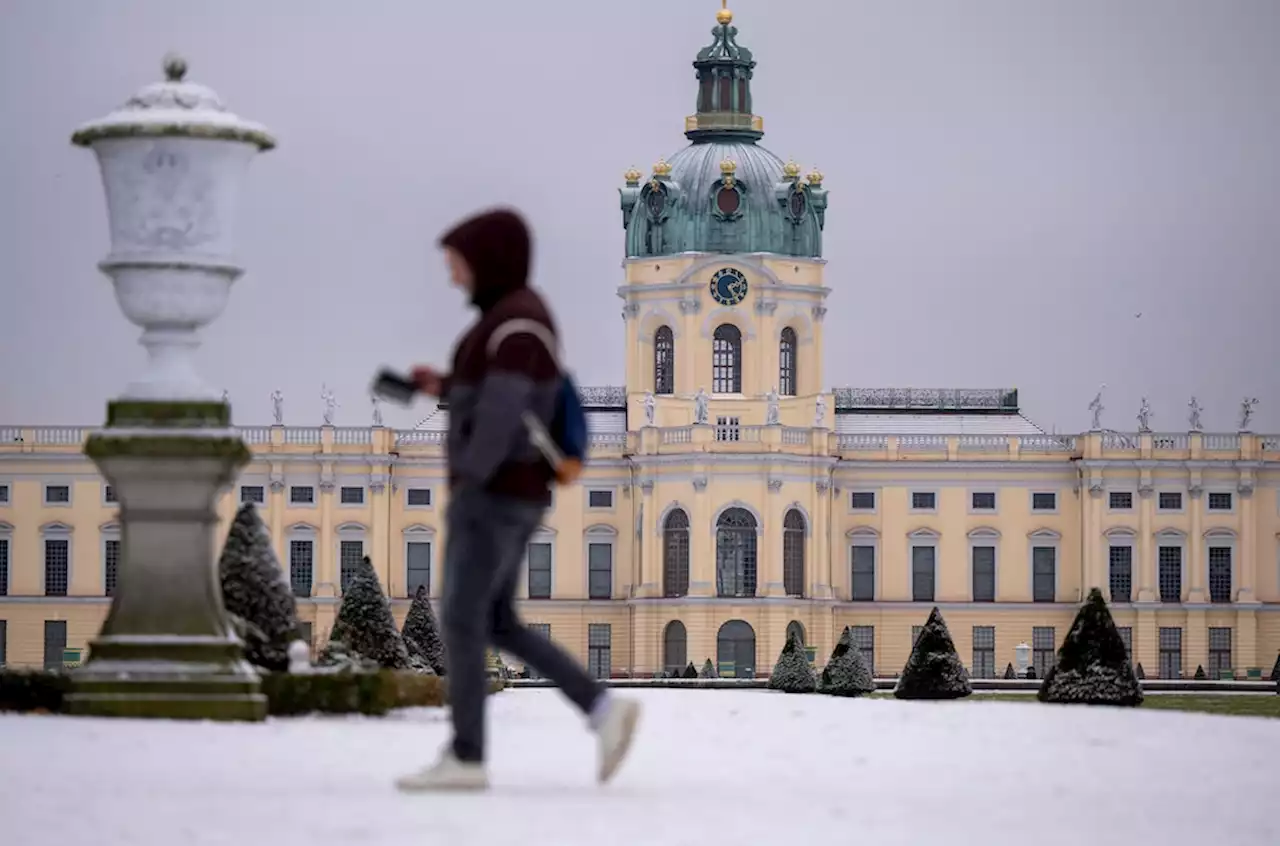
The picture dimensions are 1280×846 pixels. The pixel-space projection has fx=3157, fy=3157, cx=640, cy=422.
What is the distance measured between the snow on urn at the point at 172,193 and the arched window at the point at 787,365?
78.4 meters

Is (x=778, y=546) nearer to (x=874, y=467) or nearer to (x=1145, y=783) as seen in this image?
(x=874, y=467)

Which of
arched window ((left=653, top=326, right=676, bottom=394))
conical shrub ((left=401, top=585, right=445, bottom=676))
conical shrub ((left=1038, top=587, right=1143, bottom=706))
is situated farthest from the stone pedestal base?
arched window ((left=653, top=326, right=676, bottom=394))

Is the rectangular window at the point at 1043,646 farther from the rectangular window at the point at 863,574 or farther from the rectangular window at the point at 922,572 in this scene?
the rectangular window at the point at 863,574

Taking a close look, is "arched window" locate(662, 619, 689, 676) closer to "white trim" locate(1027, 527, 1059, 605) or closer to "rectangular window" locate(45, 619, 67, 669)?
"white trim" locate(1027, 527, 1059, 605)

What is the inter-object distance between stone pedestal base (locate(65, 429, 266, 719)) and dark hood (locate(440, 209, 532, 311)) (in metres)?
4.47

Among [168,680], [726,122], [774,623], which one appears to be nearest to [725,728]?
[168,680]

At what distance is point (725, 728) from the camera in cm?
1608

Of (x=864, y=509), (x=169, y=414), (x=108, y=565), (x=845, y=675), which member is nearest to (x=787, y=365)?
(x=864, y=509)

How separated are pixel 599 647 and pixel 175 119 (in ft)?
249

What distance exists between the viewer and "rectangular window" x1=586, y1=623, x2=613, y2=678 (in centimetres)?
9169

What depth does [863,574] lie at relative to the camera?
93438mm

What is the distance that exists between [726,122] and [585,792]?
8365 centimetres

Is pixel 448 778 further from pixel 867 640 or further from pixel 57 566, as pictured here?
pixel 57 566

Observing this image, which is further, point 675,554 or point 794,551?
point 794,551
